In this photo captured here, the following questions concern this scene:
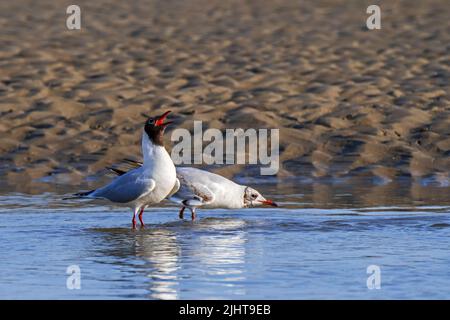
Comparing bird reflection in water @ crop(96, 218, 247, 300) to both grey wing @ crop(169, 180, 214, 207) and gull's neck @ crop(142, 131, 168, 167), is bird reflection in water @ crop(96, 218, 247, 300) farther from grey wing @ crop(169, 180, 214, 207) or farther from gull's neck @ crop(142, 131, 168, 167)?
gull's neck @ crop(142, 131, 168, 167)

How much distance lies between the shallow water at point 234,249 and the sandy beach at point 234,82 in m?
2.36

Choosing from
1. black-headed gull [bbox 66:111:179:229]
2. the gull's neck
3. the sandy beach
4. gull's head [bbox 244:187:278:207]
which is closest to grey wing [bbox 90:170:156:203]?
black-headed gull [bbox 66:111:179:229]

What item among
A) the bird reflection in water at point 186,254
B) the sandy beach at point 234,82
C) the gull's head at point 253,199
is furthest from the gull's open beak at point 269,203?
the sandy beach at point 234,82

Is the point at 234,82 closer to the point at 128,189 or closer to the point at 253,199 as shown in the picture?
the point at 253,199

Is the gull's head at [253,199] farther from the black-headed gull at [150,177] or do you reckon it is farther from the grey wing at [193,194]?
the black-headed gull at [150,177]

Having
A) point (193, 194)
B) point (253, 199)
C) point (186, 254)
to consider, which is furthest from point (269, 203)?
point (186, 254)

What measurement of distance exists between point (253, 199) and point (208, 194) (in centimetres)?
68

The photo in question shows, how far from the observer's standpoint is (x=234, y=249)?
34.6 ft

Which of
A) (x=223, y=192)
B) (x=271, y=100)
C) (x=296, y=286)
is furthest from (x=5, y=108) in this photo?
(x=296, y=286)

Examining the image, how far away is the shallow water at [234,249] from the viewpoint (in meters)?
8.71

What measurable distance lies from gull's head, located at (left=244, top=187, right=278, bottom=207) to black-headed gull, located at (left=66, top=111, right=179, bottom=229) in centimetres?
123

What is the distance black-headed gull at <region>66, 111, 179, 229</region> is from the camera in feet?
39.2

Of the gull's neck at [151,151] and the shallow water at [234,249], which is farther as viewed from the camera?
the gull's neck at [151,151]

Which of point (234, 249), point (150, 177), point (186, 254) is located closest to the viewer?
point (186, 254)
